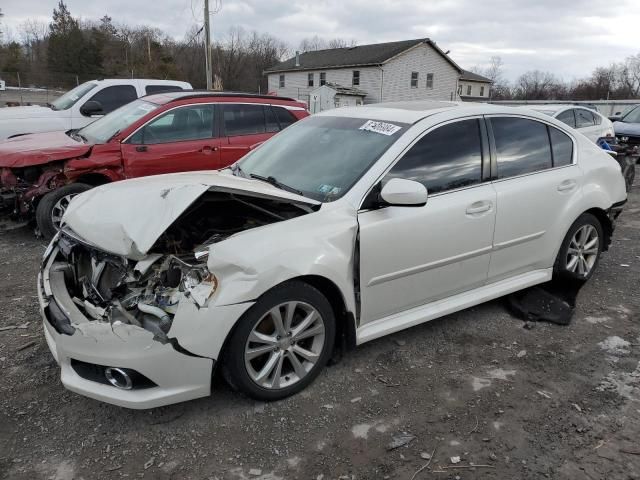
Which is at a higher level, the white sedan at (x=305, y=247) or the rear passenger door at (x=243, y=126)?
the rear passenger door at (x=243, y=126)

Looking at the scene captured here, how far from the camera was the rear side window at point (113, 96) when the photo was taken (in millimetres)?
9578

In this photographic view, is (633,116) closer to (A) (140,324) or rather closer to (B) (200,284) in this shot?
(B) (200,284)

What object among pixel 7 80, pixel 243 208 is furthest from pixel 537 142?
pixel 7 80

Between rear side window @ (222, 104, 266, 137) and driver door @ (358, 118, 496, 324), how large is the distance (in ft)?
13.4

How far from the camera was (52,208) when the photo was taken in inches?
230

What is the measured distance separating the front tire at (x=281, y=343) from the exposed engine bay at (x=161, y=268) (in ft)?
1.12

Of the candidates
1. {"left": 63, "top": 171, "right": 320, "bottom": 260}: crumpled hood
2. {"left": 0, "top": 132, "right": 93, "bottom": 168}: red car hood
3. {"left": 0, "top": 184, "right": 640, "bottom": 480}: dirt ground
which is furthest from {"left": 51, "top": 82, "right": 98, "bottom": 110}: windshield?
{"left": 63, "top": 171, "right": 320, "bottom": 260}: crumpled hood

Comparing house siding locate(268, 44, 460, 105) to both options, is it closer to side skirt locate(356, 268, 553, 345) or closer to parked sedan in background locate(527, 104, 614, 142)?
parked sedan in background locate(527, 104, 614, 142)

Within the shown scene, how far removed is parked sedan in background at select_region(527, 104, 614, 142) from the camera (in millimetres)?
10828

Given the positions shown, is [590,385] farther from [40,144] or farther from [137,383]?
[40,144]

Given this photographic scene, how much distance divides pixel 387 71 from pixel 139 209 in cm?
3895

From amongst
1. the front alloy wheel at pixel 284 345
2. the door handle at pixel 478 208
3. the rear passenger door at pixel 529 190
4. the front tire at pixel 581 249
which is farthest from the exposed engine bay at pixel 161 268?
the front tire at pixel 581 249

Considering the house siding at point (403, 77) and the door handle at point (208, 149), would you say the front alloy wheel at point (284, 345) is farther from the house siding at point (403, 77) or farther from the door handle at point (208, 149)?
the house siding at point (403, 77)

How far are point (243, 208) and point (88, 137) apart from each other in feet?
13.5
